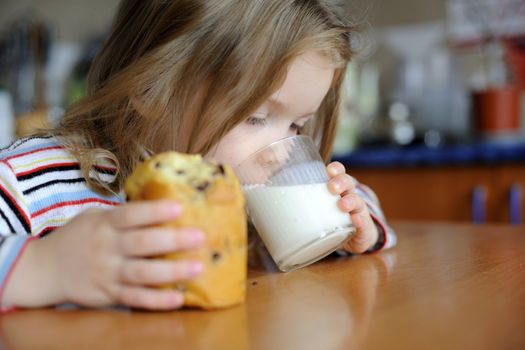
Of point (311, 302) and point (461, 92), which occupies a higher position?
point (311, 302)

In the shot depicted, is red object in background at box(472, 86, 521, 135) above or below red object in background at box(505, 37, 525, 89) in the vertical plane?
below

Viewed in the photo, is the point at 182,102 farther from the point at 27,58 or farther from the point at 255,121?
the point at 27,58

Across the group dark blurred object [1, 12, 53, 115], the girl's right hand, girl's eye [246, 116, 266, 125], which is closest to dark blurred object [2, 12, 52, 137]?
dark blurred object [1, 12, 53, 115]

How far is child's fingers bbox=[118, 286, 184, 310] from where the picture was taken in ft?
1.65

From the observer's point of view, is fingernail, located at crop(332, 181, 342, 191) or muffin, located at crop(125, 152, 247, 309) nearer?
muffin, located at crop(125, 152, 247, 309)

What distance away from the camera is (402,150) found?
7.59 ft

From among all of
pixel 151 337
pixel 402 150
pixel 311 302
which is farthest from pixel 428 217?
pixel 151 337

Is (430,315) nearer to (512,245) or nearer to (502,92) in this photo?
(512,245)

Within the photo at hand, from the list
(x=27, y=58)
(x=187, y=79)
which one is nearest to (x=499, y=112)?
(x=187, y=79)

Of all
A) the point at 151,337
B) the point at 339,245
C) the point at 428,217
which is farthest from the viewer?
the point at 428,217

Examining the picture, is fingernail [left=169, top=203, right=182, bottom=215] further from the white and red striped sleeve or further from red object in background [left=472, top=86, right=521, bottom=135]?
red object in background [left=472, top=86, right=521, bottom=135]

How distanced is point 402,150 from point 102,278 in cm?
194

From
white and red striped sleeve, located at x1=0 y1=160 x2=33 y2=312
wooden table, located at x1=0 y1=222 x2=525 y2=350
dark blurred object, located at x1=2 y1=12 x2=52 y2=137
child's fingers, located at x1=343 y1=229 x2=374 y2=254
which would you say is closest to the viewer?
wooden table, located at x1=0 y1=222 x2=525 y2=350

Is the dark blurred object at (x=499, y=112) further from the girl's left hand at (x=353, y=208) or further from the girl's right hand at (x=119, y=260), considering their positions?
the girl's right hand at (x=119, y=260)
